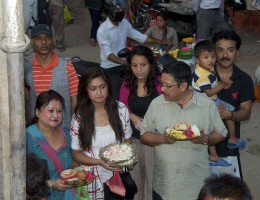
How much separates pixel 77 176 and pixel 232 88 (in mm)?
1728

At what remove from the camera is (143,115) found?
5320 mm

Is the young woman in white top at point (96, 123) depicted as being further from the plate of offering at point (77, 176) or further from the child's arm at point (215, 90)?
the child's arm at point (215, 90)

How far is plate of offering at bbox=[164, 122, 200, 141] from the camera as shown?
4.40 metres

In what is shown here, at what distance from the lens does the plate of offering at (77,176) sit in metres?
4.33

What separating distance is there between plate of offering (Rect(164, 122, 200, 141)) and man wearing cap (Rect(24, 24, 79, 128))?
1.37 m

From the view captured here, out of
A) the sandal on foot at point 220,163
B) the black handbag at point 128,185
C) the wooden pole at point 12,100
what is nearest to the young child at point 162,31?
the sandal on foot at point 220,163

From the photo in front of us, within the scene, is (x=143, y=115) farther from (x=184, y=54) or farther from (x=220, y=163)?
(x=184, y=54)

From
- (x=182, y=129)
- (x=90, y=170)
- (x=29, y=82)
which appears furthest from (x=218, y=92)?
(x=29, y=82)

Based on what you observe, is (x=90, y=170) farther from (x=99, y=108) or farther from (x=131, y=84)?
(x=131, y=84)

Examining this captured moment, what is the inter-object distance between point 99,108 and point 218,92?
3.75 ft

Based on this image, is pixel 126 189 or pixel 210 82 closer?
pixel 126 189

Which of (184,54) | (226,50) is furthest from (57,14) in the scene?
(226,50)

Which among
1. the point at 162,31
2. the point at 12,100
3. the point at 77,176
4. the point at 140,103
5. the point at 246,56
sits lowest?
the point at 246,56

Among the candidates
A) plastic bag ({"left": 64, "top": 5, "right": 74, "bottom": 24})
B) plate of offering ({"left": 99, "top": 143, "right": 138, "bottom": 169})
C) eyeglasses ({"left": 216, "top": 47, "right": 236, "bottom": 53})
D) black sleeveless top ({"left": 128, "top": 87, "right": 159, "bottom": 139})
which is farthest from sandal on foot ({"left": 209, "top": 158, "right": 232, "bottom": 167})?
plastic bag ({"left": 64, "top": 5, "right": 74, "bottom": 24})
